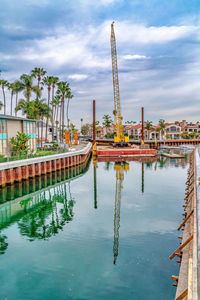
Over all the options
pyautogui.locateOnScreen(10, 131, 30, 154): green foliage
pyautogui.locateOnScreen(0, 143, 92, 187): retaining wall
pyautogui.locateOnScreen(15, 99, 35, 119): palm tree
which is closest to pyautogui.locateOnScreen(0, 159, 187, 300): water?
pyautogui.locateOnScreen(0, 143, 92, 187): retaining wall

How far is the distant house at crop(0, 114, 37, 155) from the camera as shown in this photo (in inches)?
1609

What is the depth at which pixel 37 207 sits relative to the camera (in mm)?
26672

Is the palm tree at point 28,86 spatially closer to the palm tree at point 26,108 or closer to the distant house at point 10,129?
the palm tree at point 26,108

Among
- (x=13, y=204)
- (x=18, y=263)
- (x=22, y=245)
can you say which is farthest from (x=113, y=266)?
(x=13, y=204)

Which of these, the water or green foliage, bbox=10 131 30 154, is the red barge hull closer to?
green foliage, bbox=10 131 30 154

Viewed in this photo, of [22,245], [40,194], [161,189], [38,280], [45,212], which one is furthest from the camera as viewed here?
[161,189]

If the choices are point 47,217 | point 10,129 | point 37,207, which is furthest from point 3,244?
point 10,129

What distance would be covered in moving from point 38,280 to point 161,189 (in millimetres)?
25046

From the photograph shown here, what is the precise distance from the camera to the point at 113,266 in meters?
13.7

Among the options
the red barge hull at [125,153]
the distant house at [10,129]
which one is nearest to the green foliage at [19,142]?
the distant house at [10,129]

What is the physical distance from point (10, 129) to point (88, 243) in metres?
32.0

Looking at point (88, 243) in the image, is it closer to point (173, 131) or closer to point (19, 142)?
point (19, 142)

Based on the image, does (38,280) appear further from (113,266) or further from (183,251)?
(183,251)

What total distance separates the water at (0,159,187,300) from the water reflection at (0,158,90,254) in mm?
74
